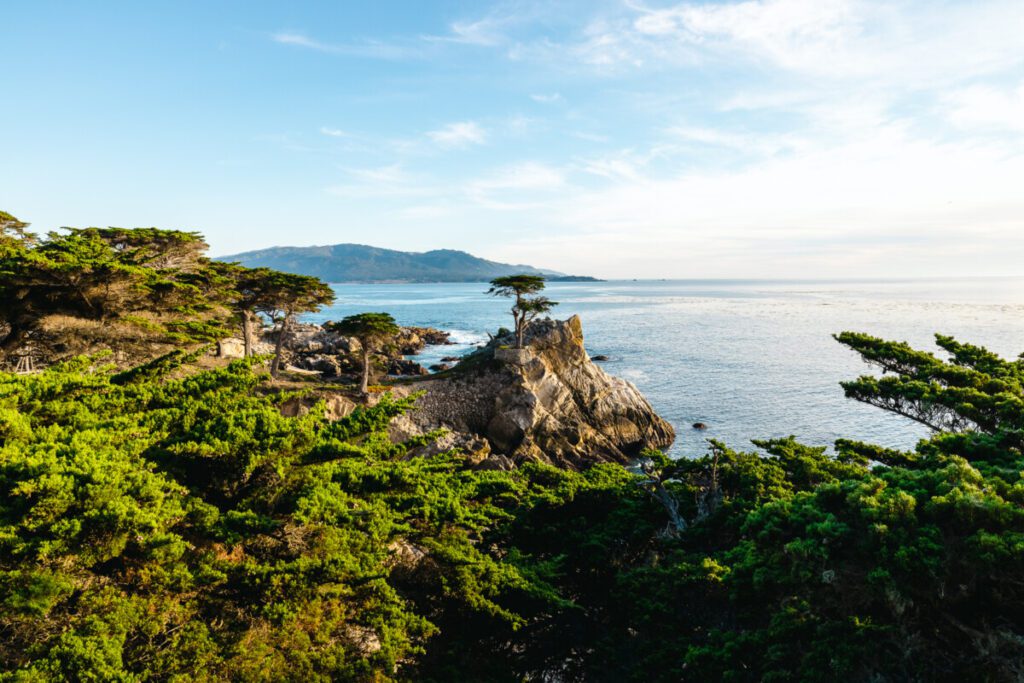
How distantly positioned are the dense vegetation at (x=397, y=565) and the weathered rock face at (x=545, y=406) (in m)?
17.2

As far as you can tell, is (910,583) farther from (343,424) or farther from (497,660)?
(343,424)

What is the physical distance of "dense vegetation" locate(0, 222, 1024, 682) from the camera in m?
6.77

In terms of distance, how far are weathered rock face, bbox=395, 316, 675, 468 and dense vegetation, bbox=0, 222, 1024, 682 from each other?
1716 centimetres

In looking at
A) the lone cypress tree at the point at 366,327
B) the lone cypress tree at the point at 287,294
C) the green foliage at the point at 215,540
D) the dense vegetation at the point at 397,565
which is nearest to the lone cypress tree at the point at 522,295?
the lone cypress tree at the point at 366,327

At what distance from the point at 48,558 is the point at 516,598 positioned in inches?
305

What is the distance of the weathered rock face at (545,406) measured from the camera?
100 ft

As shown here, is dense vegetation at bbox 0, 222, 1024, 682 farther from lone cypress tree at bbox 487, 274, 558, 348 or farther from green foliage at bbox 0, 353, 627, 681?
lone cypress tree at bbox 487, 274, 558, 348

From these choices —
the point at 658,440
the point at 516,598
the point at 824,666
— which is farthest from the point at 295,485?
the point at 658,440

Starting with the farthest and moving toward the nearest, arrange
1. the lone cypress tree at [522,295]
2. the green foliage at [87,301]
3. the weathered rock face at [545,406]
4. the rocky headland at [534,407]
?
the lone cypress tree at [522,295] < the weathered rock face at [545,406] < the rocky headland at [534,407] < the green foliage at [87,301]

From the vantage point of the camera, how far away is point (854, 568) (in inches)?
301

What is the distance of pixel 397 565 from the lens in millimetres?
10969

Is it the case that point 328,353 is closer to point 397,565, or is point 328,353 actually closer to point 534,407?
point 534,407

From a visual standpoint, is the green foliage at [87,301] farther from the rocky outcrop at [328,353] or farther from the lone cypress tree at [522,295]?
the lone cypress tree at [522,295]

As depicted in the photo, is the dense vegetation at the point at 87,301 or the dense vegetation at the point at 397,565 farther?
the dense vegetation at the point at 87,301
